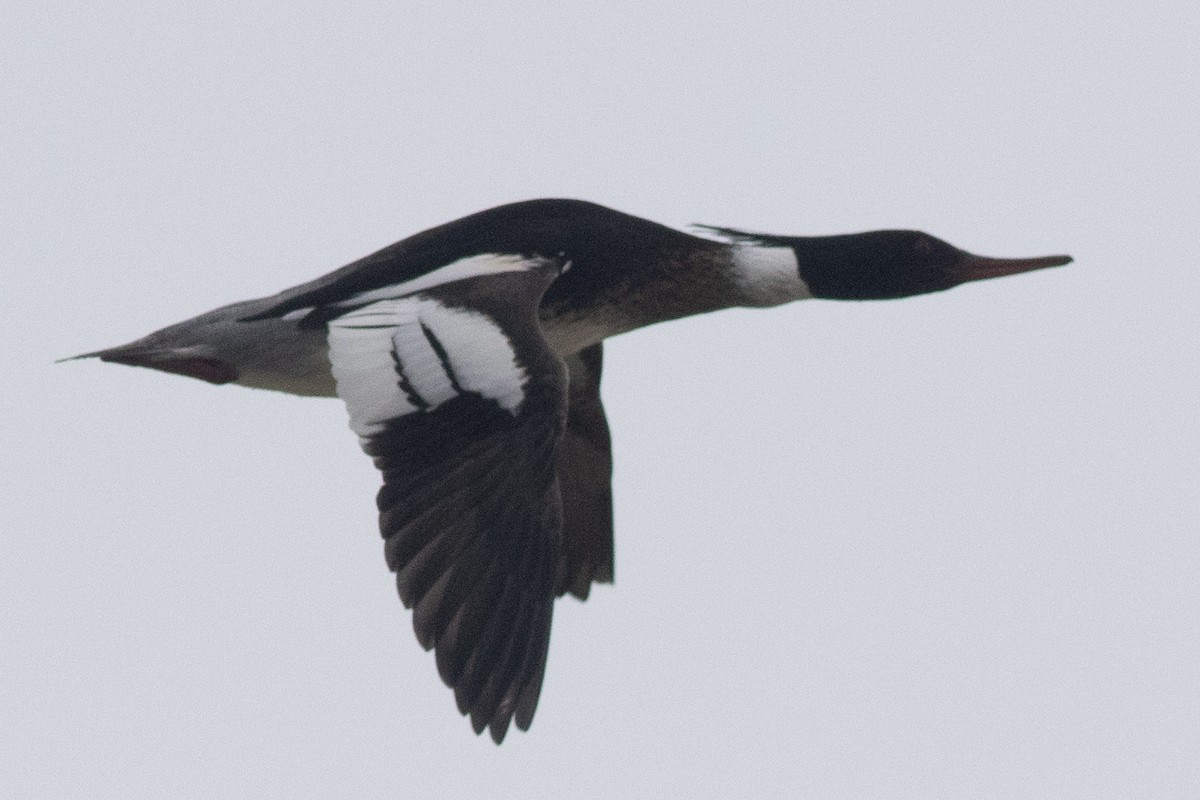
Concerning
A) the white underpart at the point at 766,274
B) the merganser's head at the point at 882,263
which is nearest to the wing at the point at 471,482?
the white underpart at the point at 766,274

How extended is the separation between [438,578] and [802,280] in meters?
2.50

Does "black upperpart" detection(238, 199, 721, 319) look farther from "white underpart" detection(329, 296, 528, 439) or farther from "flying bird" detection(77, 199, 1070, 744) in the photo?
"white underpart" detection(329, 296, 528, 439)

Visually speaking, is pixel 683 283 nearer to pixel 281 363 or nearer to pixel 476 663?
pixel 281 363

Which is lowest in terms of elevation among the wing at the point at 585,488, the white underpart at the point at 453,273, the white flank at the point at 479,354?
the wing at the point at 585,488

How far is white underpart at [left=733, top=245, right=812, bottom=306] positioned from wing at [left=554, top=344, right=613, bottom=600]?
30.6 inches

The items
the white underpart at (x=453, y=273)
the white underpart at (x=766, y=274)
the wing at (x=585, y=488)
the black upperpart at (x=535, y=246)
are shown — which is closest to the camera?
the white underpart at (x=453, y=273)

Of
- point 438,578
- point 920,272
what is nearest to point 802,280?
point 920,272

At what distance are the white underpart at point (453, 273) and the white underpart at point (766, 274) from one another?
1.02 metres

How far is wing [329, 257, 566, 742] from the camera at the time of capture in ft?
24.8

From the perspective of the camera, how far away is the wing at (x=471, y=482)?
757 centimetres

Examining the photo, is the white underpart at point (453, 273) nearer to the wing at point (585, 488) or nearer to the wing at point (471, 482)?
the wing at point (471, 482)

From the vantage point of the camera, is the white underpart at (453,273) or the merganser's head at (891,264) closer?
the white underpart at (453,273)

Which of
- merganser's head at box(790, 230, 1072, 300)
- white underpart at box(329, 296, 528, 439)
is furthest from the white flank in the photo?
merganser's head at box(790, 230, 1072, 300)

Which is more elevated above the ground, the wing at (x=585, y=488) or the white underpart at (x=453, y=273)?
the white underpart at (x=453, y=273)
